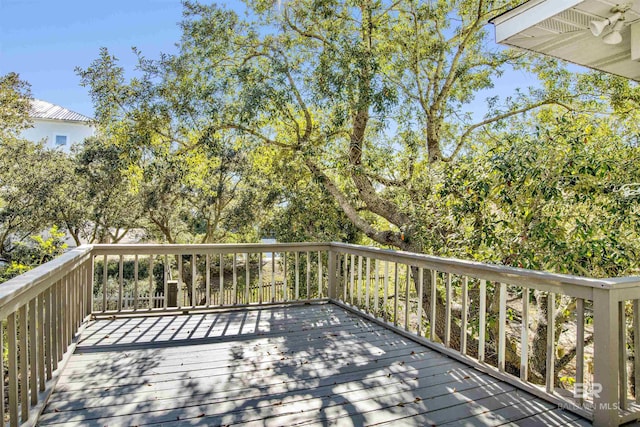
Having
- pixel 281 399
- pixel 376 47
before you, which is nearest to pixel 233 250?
pixel 281 399

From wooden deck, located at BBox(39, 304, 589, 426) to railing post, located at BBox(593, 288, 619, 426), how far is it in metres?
0.18

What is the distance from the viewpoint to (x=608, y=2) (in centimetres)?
249

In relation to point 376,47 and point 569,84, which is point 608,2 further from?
point 569,84

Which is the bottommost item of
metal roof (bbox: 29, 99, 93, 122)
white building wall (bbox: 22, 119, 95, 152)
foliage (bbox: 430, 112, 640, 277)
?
foliage (bbox: 430, 112, 640, 277)

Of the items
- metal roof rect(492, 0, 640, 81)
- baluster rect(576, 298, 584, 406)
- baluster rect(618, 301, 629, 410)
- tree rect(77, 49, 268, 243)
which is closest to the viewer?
baluster rect(618, 301, 629, 410)

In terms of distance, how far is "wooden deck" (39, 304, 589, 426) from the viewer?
2234 mm

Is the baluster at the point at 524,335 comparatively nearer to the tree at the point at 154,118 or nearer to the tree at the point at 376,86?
the tree at the point at 376,86

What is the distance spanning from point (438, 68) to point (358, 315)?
4.81m

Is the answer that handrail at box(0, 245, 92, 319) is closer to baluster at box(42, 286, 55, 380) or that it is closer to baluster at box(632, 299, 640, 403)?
baluster at box(42, 286, 55, 380)

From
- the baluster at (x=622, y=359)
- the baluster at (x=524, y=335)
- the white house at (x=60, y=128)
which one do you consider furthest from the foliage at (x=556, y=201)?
the white house at (x=60, y=128)

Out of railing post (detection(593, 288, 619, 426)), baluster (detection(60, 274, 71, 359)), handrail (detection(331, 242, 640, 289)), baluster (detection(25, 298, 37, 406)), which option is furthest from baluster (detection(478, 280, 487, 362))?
baluster (detection(60, 274, 71, 359))

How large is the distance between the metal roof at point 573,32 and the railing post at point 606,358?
74.2 inches

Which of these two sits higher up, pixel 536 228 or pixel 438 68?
pixel 438 68

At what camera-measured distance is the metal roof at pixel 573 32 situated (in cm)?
259
